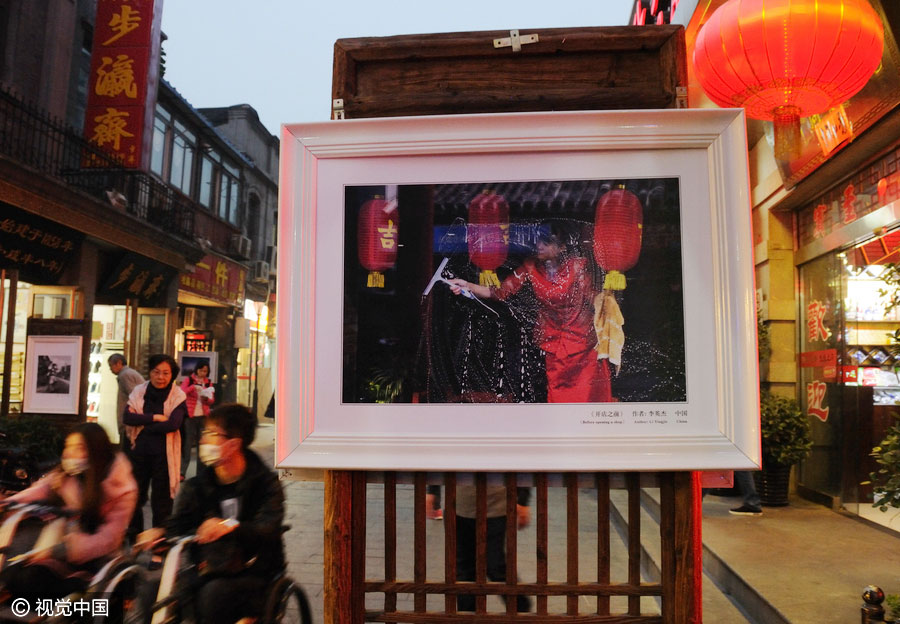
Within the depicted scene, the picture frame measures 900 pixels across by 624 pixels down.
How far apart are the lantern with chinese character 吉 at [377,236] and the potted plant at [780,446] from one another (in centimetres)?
666

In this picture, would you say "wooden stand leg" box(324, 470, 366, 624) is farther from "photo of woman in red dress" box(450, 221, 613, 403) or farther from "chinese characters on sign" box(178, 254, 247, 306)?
"chinese characters on sign" box(178, 254, 247, 306)

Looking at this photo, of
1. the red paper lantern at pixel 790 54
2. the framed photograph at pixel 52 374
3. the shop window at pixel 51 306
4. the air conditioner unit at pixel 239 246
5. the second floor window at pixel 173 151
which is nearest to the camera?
the red paper lantern at pixel 790 54

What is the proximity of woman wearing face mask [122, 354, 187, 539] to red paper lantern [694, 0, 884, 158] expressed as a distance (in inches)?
210

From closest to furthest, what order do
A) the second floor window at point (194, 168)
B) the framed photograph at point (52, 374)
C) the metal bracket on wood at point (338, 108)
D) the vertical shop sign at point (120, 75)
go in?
the metal bracket on wood at point (338, 108), the framed photograph at point (52, 374), the vertical shop sign at point (120, 75), the second floor window at point (194, 168)

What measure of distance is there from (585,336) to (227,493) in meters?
2.14

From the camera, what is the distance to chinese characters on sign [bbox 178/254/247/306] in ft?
57.4

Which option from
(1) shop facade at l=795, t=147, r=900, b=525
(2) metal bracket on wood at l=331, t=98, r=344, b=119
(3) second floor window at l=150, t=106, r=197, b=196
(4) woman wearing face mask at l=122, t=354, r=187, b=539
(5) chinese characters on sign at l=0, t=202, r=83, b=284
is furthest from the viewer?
(3) second floor window at l=150, t=106, r=197, b=196

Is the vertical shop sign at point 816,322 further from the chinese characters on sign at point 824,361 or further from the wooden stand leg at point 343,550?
the wooden stand leg at point 343,550

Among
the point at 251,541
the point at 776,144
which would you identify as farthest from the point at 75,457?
the point at 776,144

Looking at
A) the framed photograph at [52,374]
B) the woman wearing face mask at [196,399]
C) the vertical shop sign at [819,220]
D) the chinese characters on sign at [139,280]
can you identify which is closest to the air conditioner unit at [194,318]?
the chinese characters on sign at [139,280]

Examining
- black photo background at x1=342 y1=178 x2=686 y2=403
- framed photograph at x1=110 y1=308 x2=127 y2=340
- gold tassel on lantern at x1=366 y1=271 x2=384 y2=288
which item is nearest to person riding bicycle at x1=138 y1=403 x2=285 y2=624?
black photo background at x1=342 y1=178 x2=686 y2=403

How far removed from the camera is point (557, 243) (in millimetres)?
2170

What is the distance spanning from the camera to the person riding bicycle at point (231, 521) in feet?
10.1

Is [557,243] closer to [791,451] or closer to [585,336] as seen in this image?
[585,336]
